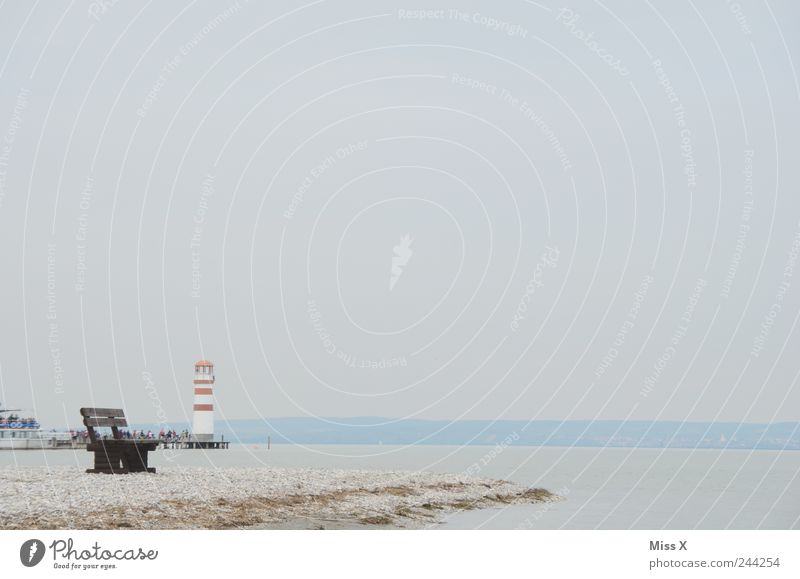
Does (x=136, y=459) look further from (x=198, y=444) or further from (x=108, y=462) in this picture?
(x=198, y=444)

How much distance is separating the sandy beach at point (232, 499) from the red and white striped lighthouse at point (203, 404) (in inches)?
948

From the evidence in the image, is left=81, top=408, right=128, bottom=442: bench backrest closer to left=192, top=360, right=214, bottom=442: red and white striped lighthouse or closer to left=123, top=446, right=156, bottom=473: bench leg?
left=123, top=446, right=156, bottom=473: bench leg

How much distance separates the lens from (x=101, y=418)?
83.2 ft

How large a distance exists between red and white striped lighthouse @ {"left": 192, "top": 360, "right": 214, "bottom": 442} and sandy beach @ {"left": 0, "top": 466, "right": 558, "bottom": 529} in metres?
24.1

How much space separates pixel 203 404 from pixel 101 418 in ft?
119

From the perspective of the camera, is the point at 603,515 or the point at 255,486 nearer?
the point at 255,486

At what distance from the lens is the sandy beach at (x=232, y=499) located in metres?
19.3

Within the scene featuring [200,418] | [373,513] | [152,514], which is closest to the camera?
[152,514]
